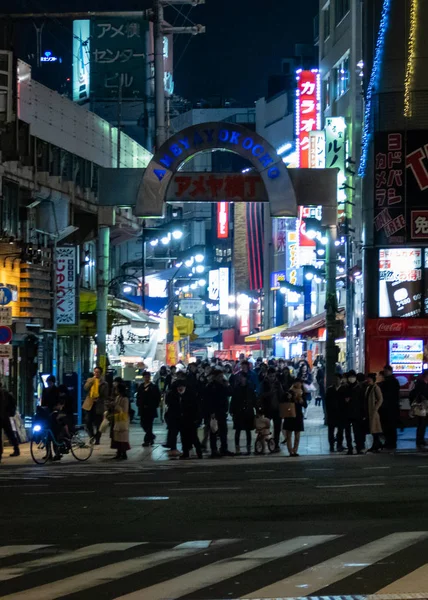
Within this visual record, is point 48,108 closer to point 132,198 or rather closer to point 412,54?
point 132,198

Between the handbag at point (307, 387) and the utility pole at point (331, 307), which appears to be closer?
the utility pole at point (331, 307)

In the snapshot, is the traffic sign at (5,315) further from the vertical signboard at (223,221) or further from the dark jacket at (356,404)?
the vertical signboard at (223,221)

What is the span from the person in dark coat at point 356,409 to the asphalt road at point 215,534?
15.0 ft

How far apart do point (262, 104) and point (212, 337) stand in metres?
23.7

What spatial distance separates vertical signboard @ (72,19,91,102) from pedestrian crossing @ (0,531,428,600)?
55.4 meters

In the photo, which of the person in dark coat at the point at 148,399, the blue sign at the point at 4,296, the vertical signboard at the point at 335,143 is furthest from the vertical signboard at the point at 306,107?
the blue sign at the point at 4,296

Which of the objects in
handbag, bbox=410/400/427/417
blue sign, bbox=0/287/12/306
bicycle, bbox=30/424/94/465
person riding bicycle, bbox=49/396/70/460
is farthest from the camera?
blue sign, bbox=0/287/12/306

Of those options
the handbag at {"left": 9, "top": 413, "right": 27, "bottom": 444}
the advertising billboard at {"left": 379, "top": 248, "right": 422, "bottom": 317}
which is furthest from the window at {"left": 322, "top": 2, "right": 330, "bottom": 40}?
the handbag at {"left": 9, "top": 413, "right": 27, "bottom": 444}

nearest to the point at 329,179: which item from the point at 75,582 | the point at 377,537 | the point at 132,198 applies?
the point at 132,198

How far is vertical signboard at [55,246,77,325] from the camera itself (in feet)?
113

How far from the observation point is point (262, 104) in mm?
95312

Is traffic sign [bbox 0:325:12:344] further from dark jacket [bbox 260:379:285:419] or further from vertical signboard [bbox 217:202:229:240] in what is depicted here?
vertical signboard [bbox 217:202:229:240]

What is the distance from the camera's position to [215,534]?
1251 cm

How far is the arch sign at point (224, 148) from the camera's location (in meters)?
30.2
